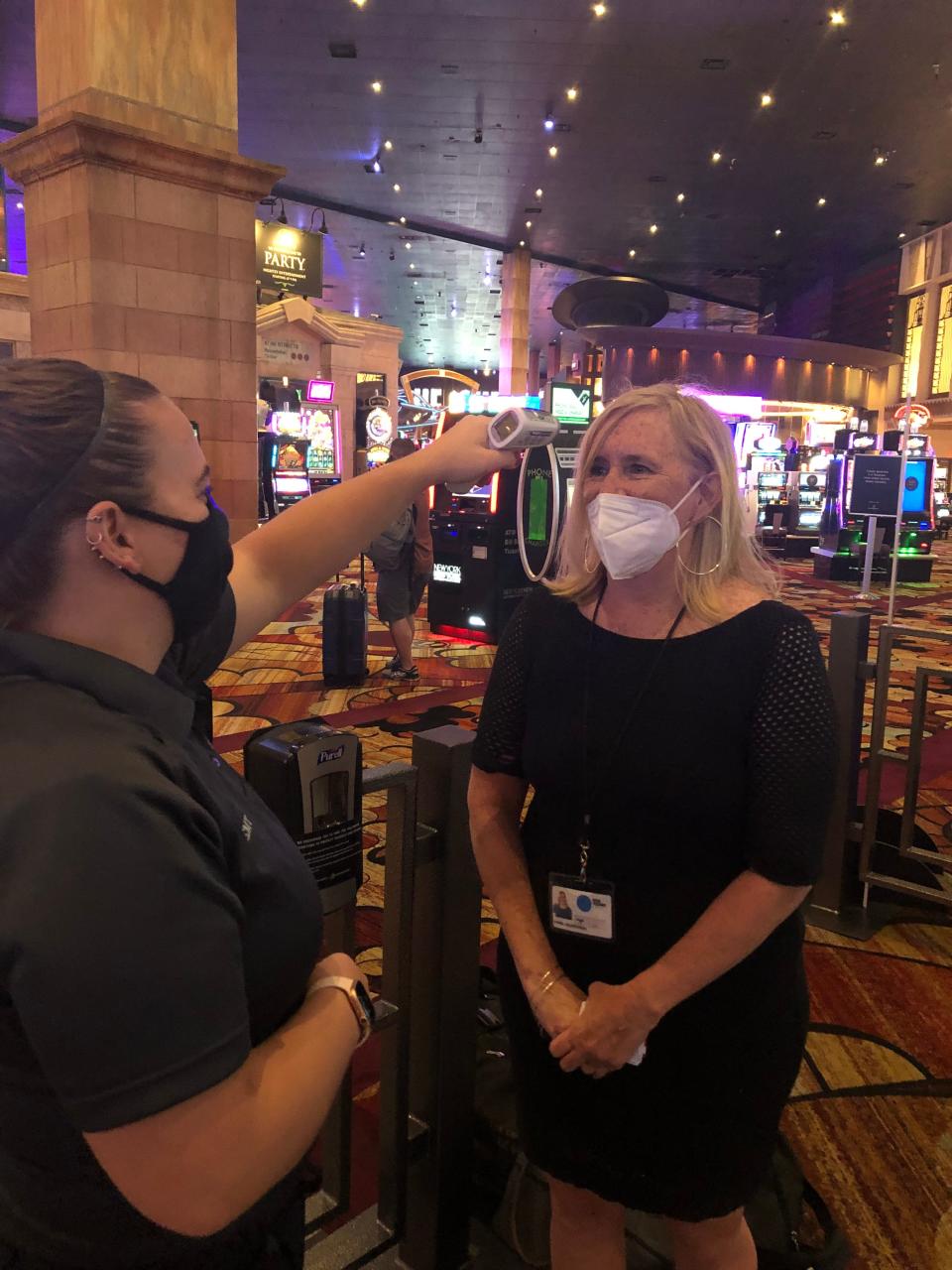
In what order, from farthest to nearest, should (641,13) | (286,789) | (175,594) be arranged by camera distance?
(641,13) < (286,789) < (175,594)

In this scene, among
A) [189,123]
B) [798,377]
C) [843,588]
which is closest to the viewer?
[189,123]

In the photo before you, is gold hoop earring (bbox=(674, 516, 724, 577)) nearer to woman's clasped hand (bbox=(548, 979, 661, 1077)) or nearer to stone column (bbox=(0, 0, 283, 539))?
woman's clasped hand (bbox=(548, 979, 661, 1077))

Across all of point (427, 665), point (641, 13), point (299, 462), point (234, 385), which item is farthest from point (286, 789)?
point (299, 462)

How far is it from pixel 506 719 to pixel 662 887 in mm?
338

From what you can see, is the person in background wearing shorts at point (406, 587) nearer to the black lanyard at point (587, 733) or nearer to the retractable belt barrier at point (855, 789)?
the retractable belt barrier at point (855, 789)

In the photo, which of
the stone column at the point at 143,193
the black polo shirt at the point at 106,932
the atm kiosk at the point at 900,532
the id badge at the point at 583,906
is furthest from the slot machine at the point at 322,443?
the black polo shirt at the point at 106,932

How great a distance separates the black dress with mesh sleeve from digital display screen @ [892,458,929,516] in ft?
38.2

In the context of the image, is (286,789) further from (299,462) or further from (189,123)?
(299,462)

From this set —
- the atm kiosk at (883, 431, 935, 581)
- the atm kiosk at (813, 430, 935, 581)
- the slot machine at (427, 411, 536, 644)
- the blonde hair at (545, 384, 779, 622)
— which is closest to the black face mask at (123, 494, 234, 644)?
the blonde hair at (545, 384, 779, 622)

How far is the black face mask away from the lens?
0.81 metres

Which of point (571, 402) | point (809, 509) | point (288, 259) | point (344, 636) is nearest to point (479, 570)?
point (571, 402)

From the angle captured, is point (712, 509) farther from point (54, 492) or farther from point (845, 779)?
point (845, 779)

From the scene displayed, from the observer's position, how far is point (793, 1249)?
155 cm

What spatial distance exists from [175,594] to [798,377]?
21.1 metres
